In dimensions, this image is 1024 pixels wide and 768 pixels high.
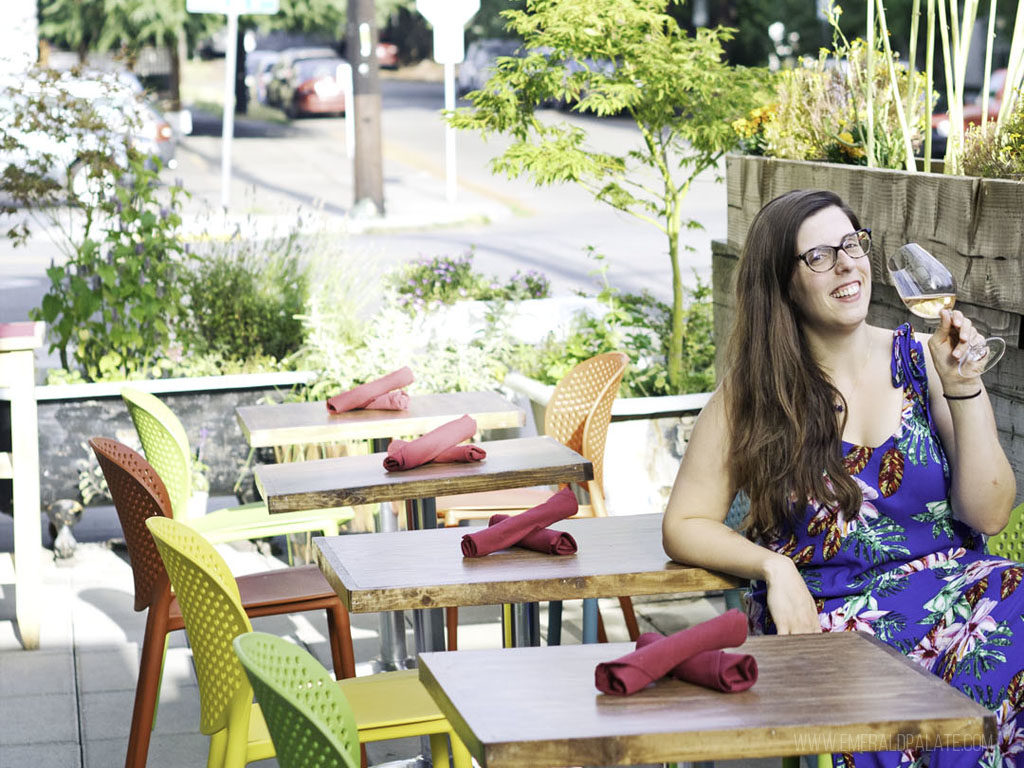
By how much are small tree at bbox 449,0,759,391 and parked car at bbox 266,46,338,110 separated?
28115 mm

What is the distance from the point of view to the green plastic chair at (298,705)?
205 cm

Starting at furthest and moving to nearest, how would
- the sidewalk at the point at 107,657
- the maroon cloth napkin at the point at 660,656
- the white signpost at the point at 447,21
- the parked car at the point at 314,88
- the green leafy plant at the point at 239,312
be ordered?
the parked car at the point at 314,88, the white signpost at the point at 447,21, the green leafy plant at the point at 239,312, the sidewalk at the point at 107,657, the maroon cloth napkin at the point at 660,656

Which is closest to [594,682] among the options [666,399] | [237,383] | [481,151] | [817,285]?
[817,285]

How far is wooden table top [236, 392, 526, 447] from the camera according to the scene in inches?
187

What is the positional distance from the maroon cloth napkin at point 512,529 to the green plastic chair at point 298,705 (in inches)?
26.8

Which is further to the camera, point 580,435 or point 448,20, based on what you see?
point 448,20

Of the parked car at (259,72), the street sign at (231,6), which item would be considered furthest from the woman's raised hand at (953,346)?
the parked car at (259,72)

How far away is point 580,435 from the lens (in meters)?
5.27

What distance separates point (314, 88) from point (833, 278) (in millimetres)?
31307

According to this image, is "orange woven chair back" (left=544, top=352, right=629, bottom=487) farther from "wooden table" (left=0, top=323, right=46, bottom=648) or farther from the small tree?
"wooden table" (left=0, top=323, right=46, bottom=648)

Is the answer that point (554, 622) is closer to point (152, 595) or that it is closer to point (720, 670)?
point (152, 595)

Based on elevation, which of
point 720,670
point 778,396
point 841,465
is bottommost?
point 720,670

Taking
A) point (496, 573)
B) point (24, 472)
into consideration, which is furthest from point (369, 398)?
point (496, 573)

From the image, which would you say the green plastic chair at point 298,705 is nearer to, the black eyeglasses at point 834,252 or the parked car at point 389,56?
the black eyeglasses at point 834,252
